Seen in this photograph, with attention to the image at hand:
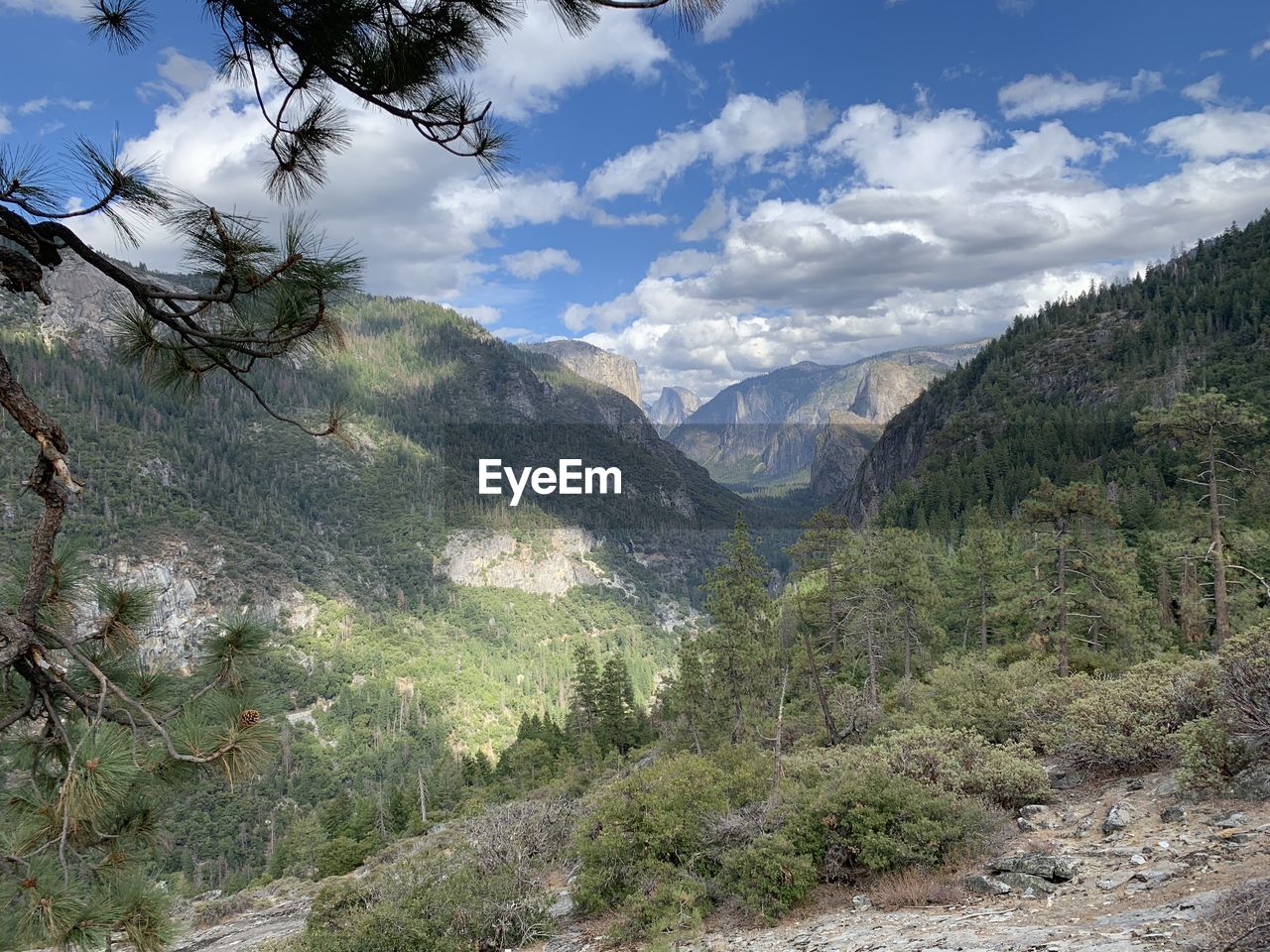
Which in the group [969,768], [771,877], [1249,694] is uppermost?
[1249,694]

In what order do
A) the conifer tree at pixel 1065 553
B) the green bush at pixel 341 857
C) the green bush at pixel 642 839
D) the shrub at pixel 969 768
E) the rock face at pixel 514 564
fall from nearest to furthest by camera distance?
the green bush at pixel 642 839, the shrub at pixel 969 768, the conifer tree at pixel 1065 553, the green bush at pixel 341 857, the rock face at pixel 514 564

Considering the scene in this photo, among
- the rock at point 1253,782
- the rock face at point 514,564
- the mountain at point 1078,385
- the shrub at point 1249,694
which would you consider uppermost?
the mountain at point 1078,385

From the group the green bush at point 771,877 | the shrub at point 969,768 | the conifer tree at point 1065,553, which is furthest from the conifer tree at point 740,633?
the green bush at point 771,877

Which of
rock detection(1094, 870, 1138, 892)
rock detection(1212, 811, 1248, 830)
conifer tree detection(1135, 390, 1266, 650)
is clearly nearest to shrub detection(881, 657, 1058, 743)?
conifer tree detection(1135, 390, 1266, 650)

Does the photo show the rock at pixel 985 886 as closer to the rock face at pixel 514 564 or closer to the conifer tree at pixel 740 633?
the conifer tree at pixel 740 633

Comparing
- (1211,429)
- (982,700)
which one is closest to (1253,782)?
(982,700)

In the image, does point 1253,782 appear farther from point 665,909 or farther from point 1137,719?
point 665,909
